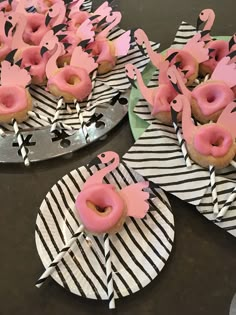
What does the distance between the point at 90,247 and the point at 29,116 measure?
11.7 inches

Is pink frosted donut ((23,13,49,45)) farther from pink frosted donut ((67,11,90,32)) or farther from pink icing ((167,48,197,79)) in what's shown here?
pink icing ((167,48,197,79))

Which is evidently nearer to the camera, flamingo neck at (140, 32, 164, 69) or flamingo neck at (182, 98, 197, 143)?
flamingo neck at (182, 98, 197, 143)

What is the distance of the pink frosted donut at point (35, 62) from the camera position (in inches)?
35.9

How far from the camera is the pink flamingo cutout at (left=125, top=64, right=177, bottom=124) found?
814mm

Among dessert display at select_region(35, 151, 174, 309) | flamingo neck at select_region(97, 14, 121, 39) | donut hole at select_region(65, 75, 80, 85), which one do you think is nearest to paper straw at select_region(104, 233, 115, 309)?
dessert display at select_region(35, 151, 174, 309)

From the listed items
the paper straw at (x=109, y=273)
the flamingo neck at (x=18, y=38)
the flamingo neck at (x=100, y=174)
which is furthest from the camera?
the flamingo neck at (x=18, y=38)

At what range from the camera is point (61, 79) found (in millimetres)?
880

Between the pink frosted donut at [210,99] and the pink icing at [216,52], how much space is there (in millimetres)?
86

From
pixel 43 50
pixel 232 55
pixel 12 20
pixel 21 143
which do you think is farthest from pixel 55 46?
pixel 232 55

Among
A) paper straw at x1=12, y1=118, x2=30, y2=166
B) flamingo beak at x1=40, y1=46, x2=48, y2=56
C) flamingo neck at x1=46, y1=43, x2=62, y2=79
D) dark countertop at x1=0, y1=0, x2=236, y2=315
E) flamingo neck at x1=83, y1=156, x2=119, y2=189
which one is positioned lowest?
dark countertop at x1=0, y1=0, x2=236, y2=315

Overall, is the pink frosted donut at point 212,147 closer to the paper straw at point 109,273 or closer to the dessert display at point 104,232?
the dessert display at point 104,232

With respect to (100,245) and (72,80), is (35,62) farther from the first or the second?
(100,245)

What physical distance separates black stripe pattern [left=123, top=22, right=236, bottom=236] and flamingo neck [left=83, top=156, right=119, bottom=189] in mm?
21

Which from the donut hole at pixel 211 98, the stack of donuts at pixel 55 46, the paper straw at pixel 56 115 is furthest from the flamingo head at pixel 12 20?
the donut hole at pixel 211 98
